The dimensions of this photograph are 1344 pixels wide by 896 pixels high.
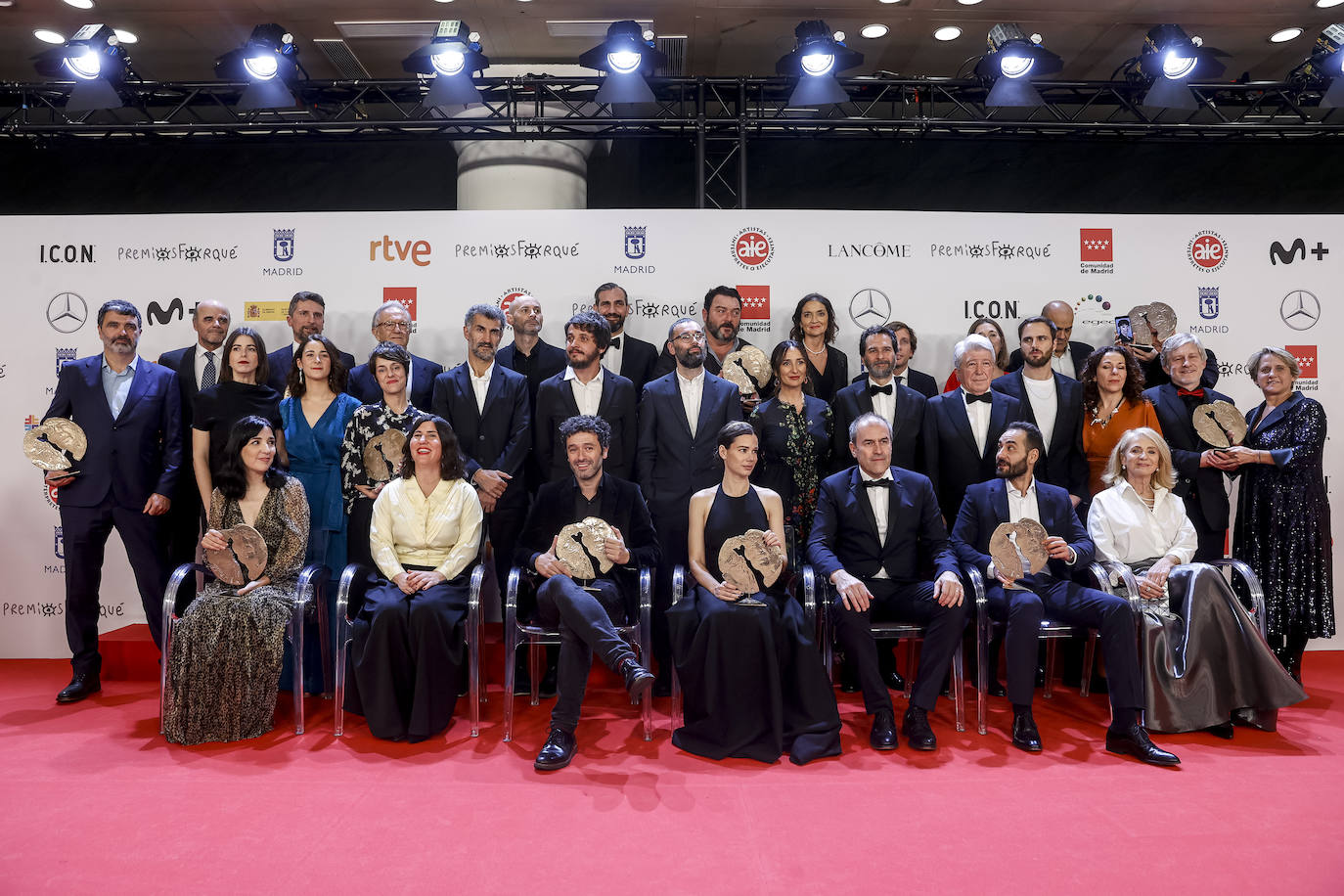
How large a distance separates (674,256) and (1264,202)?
560 cm

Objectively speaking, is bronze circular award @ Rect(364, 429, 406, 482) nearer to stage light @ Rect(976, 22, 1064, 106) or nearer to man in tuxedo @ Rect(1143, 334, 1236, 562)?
man in tuxedo @ Rect(1143, 334, 1236, 562)

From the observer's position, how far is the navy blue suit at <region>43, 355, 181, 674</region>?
173 inches

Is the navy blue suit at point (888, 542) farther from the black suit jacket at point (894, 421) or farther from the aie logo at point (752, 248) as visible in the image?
the aie logo at point (752, 248)

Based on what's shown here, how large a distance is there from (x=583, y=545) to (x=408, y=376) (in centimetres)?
160

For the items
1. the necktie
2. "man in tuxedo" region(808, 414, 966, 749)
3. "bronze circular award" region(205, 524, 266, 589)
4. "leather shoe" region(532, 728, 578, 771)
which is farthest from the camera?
the necktie

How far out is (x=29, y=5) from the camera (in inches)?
248

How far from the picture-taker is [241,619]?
3.74m

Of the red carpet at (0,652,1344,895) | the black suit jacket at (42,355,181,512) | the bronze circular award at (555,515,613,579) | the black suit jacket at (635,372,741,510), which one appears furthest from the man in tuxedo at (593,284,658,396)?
the black suit jacket at (42,355,181,512)

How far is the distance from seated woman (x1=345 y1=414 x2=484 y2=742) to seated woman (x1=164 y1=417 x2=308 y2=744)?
0.34 m

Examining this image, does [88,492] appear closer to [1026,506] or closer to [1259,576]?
[1026,506]

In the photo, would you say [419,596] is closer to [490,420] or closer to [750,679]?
[490,420]

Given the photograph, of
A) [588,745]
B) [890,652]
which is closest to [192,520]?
[588,745]

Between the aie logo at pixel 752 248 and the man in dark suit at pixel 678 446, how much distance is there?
137cm

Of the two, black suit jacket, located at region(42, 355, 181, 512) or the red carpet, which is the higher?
black suit jacket, located at region(42, 355, 181, 512)
